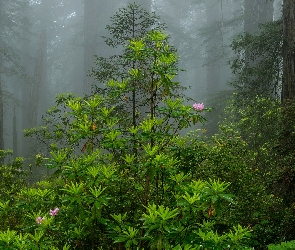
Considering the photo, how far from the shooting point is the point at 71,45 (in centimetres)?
3416

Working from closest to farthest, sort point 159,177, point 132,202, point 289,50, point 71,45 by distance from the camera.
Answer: point 132,202, point 159,177, point 289,50, point 71,45

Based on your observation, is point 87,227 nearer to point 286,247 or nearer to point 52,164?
point 52,164

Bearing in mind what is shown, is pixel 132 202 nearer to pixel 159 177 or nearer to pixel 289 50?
pixel 159 177

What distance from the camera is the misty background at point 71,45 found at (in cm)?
2325

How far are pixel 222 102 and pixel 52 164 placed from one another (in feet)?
43.2

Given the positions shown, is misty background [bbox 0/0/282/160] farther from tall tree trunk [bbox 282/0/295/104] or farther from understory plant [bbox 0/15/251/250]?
understory plant [bbox 0/15/251/250]

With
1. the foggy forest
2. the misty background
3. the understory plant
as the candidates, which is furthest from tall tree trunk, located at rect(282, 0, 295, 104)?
the misty background

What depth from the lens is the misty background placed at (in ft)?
76.3

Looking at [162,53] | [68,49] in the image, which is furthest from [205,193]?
[68,49]

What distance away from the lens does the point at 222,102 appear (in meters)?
15.6

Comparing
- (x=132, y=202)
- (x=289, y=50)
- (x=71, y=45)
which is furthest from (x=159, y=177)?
(x=71, y=45)

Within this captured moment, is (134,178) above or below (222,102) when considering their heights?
below

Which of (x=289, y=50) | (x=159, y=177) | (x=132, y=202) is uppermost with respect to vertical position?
(x=289, y=50)

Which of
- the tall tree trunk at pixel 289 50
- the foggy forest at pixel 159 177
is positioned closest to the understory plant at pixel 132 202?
the foggy forest at pixel 159 177
